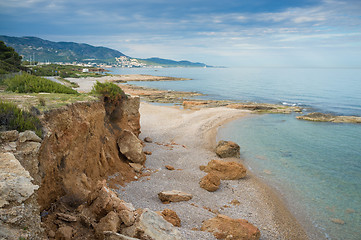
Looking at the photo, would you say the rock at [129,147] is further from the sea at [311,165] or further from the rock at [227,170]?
the sea at [311,165]

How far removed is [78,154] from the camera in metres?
9.58

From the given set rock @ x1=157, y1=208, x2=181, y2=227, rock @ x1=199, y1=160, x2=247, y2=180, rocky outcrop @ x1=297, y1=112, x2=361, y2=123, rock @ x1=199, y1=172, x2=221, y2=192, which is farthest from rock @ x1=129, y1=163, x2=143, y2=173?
rocky outcrop @ x1=297, y1=112, x2=361, y2=123

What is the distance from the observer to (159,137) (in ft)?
77.1

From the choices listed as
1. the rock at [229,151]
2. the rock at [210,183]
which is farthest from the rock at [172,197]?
the rock at [229,151]

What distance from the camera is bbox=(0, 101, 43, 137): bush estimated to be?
643cm

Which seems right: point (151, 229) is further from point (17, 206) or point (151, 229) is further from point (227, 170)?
point (227, 170)

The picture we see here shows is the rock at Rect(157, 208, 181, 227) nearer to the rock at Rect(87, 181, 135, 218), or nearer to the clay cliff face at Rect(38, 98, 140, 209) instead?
the rock at Rect(87, 181, 135, 218)

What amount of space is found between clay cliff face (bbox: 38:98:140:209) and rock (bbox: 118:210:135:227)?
6.76 ft

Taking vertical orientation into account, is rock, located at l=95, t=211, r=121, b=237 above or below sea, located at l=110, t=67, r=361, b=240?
above

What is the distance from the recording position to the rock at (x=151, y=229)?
6129mm

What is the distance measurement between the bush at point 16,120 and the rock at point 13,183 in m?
1.56

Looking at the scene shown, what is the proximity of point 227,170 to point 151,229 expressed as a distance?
9.94 metres

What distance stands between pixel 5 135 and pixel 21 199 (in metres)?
2.24

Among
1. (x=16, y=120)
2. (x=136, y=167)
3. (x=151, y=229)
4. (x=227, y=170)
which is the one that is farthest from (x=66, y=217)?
(x=227, y=170)
